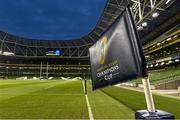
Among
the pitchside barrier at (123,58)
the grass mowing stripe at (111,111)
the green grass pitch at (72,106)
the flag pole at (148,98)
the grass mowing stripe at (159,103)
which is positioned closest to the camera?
the pitchside barrier at (123,58)

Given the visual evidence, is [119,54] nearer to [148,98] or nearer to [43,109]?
[148,98]

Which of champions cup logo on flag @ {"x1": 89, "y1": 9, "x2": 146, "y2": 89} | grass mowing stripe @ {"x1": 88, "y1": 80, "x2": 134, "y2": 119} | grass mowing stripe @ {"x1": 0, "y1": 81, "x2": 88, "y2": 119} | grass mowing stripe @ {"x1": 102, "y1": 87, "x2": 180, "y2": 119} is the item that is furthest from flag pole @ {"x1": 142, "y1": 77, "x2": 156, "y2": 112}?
grass mowing stripe @ {"x1": 102, "y1": 87, "x2": 180, "y2": 119}

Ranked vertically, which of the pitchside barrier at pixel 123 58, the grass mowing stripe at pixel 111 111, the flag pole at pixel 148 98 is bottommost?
the grass mowing stripe at pixel 111 111

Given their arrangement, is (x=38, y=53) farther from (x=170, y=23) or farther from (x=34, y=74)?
(x=170, y=23)

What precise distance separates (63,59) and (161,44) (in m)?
72.2

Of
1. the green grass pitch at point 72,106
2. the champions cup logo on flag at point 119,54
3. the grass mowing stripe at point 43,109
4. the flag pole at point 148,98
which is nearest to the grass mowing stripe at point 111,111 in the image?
the green grass pitch at point 72,106

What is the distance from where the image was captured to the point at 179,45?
48250mm

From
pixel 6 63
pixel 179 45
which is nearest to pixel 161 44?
pixel 179 45

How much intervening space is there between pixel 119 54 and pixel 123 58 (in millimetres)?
108

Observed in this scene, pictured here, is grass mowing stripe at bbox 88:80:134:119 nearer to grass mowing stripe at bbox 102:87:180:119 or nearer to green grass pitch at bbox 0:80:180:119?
green grass pitch at bbox 0:80:180:119

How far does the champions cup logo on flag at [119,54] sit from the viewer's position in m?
2.91

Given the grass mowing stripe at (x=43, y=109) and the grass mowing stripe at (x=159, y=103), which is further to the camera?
the grass mowing stripe at (x=159, y=103)

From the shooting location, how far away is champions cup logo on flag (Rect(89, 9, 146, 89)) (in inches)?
115

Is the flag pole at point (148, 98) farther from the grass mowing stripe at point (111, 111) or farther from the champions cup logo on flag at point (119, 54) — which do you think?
the grass mowing stripe at point (111, 111)
